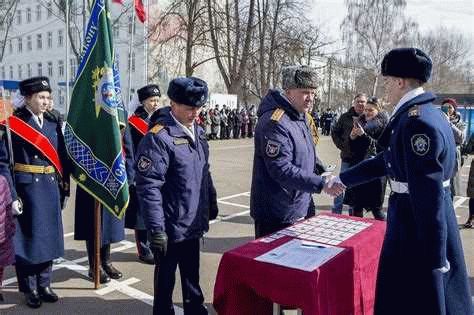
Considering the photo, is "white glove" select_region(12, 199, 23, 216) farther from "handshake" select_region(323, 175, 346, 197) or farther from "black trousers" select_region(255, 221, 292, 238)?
"handshake" select_region(323, 175, 346, 197)

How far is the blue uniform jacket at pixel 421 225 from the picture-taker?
238cm

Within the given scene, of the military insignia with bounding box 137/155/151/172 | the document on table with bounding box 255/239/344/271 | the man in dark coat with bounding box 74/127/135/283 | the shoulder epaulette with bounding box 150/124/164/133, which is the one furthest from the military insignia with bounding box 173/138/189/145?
the man in dark coat with bounding box 74/127/135/283

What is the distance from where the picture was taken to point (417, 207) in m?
2.41

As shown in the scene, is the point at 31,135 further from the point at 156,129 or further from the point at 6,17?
the point at 6,17

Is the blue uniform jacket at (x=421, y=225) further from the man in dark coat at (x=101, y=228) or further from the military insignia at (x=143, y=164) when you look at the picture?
the man in dark coat at (x=101, y=228)

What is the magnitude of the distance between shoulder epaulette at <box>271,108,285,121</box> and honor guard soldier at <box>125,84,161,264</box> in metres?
2.33

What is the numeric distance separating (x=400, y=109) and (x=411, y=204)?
523 millimetres

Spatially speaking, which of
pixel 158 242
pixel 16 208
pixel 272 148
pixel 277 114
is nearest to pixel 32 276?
pixel 16 208

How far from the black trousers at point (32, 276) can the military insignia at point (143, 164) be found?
5.72 ft

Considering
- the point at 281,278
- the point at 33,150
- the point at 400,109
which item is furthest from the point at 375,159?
the point at 33,150

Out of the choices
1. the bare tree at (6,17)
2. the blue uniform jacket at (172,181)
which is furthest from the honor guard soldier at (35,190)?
the bare tree at (6,17)

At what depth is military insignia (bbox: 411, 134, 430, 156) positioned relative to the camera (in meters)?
2.38

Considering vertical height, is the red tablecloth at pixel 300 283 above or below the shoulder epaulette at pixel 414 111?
below

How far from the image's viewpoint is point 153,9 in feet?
130
